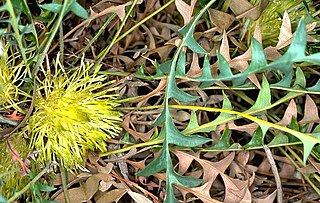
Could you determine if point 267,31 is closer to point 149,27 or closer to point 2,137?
point 149,27

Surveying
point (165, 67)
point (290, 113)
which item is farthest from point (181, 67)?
point (290, 113)

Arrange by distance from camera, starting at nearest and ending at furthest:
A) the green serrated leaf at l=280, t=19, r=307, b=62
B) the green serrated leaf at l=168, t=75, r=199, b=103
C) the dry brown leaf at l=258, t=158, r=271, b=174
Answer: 1. the green serrated leaf at l=280, t=19, r=307, b=62
2. the green serrated leaf at l=168, t=75, r=199, b=103
3. the dry brown leaf at l=258, t=158, r=271, b=174

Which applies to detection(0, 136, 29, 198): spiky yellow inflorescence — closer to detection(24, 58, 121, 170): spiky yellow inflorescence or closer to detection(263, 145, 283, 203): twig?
detection(24, 58, 121, 170): spiky yellow inflorescence

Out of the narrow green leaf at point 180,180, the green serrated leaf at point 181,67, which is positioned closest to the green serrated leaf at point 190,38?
the green serrated leaf at point 181,67

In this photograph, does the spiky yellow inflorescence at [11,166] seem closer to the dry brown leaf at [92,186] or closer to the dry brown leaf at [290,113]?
the dry brown leaf at [92,186]

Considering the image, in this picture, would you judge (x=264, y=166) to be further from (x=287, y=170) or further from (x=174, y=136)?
(x=174, y=136)

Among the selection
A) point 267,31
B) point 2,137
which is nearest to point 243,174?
point 267,31

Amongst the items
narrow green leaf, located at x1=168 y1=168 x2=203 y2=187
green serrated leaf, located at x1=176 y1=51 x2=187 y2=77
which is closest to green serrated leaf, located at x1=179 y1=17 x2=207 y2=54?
green serrated leaf, located at x1=176 y1=51 x2=187 y2=77
